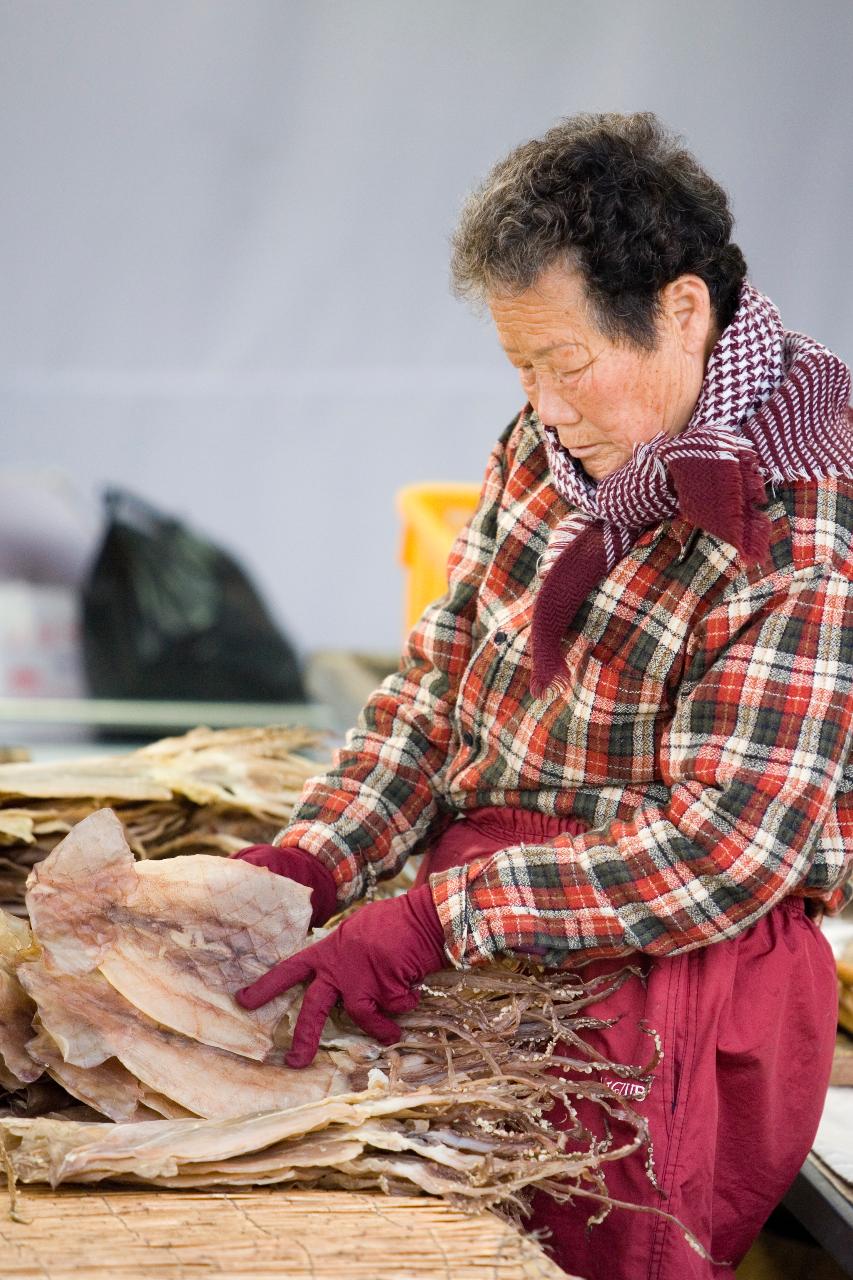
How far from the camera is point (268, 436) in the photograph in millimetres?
4457

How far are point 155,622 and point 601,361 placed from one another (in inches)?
120

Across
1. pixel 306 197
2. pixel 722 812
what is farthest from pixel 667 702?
pixel 306 197

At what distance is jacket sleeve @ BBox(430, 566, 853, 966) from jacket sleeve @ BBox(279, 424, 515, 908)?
0.99 ft

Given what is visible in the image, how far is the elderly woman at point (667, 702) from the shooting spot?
4.65ft

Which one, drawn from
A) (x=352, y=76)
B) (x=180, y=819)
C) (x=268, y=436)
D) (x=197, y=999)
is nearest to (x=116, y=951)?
(x=197, y=999)

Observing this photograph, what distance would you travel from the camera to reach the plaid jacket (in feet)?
4.64

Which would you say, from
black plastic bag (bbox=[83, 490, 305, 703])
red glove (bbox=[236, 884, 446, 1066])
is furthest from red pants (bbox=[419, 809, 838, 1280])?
black plastic bag (bbox=[83, 490, 305, 703])

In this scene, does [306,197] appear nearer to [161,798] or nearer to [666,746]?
[161,798]

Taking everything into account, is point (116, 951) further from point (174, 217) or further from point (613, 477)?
point (174, 217)

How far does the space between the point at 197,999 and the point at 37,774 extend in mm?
794

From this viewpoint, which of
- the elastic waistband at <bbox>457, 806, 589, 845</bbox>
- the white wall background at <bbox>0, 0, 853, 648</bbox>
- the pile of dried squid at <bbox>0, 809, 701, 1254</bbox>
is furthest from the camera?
the white wall background at <bbox>0, 0, 853, 648</bbox>

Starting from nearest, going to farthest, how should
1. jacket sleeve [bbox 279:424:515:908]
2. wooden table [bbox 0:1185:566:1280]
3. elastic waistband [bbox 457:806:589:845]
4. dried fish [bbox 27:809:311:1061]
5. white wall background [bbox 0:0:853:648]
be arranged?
wooden table [bbox 0:1185:566:1280] < dried fish [bbox 27:809:311:1061] < elastic waistband [bbox 457:806:589:845] < jacket sleeve [bbox 279:424:515:908] < white wall background [bbox 0:0:853:648]

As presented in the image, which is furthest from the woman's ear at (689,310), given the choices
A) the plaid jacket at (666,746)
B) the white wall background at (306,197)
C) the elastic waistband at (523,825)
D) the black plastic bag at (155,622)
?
the black plastic bag at (155,622)

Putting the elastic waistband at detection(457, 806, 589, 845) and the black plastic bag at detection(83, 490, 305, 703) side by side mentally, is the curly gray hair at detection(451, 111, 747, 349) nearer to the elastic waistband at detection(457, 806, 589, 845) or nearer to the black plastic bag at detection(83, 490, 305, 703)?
the elastic waistband at detection(457, 806, 589, 845)
